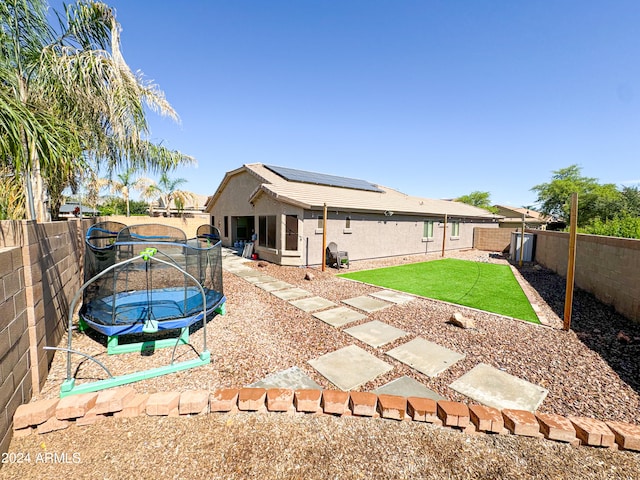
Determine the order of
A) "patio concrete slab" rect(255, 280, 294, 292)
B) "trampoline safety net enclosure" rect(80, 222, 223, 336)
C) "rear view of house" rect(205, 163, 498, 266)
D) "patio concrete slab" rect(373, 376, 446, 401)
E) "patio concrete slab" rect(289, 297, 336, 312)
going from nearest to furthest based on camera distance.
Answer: "patio concrete slab" rect(373, 376, 446, 401) → "trampoline safety net enclosure" rect(80, 222, 223, 336) → "patio concrete slab" rect(289, 297, 336, 312) → "patio concrete slab" rect(255, 280, 294, 292) → "rear view of house" rect(205, 163, 498, 266)

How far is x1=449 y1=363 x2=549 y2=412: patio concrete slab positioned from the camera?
120 inches

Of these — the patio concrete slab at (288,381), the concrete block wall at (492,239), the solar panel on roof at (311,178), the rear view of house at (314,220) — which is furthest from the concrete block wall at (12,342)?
the concrete block wall at (492,239)

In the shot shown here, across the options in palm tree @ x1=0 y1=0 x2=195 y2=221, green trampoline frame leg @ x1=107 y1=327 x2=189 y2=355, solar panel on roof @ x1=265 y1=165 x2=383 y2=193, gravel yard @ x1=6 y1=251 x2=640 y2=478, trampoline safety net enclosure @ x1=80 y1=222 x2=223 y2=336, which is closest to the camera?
gravel yard @ x1=6 y1=251 x2=640 y2=478

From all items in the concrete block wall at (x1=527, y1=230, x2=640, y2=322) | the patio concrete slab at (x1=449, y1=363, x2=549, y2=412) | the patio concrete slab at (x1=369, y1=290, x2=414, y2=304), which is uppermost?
the concrete block wall at (x1=527, y1=230, x2=640, y2=322)

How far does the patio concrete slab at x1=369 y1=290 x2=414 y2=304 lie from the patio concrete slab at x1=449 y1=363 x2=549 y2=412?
10.7 feet

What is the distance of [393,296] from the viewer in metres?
7.41

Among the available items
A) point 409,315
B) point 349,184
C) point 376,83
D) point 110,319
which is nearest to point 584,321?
point 409,315

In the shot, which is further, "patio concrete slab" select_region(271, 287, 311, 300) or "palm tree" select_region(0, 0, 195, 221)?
"patio concrete slab" select_region(271, 287, 311, 300)

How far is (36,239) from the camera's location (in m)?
3.30

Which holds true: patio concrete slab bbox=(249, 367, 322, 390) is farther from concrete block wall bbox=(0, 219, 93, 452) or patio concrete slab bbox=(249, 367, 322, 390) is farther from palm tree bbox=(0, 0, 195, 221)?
palm tree bbox=(0, 0, 195, 221)

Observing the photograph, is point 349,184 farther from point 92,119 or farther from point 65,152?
point 65,152

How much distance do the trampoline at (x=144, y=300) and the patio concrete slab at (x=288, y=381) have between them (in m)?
1.00

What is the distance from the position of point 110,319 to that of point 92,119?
20.0 ft

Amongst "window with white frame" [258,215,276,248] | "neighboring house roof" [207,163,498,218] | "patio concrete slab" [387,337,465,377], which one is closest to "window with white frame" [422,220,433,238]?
"neighboring house roof" [207,163,498,218]
